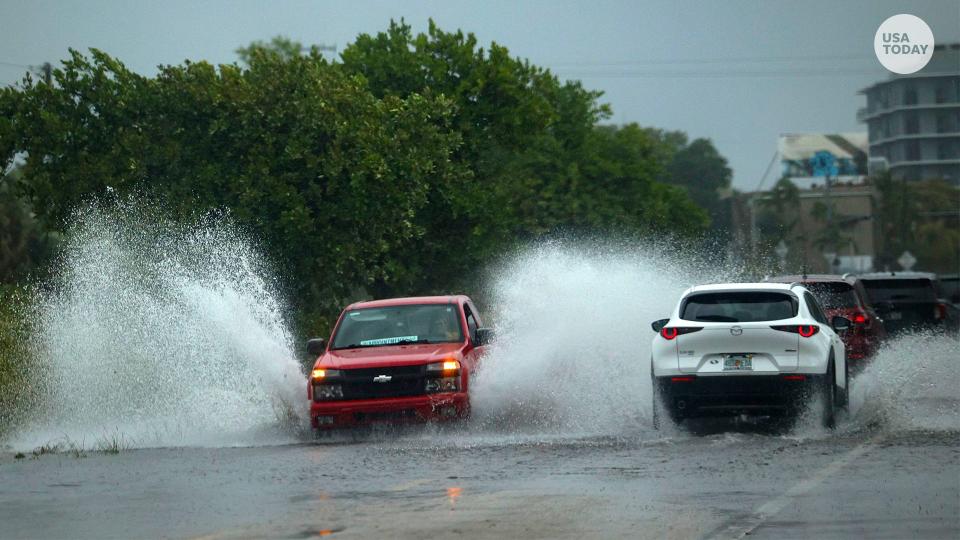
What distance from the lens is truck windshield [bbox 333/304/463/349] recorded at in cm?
1955

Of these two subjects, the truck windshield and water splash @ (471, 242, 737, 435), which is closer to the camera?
water splash @ (471, 242, 737, 435)

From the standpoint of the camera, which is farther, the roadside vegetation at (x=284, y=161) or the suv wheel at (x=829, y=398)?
the roadside vegetation at (x=284, y=161)

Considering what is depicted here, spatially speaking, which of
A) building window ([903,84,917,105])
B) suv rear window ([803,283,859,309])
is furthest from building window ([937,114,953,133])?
suv rear window ([803,283,859,309])

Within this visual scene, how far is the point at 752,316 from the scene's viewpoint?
57.1ft

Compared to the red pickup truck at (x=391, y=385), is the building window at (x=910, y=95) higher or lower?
higher

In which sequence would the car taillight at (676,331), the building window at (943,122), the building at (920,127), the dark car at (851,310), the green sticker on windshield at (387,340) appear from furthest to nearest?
the building window at (943,122) < the building at (920,127) < the dark car at (851,310) < the green sticker on windshield at (387,340) < the car taillight at (676,331)

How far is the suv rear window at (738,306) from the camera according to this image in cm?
1741

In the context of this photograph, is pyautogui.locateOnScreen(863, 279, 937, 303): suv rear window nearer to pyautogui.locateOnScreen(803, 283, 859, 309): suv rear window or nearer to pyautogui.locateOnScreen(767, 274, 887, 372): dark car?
pyautogui.locateOnScreen(767, 274, 887, 372): dark car

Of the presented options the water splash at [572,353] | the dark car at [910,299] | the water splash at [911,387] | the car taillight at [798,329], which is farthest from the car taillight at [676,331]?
the dark car at [910,299]

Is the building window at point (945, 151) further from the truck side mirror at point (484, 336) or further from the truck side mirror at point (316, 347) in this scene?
the truck side mirror at point (316, 347)

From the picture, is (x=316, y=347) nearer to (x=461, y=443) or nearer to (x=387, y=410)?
(x=387, y=410)

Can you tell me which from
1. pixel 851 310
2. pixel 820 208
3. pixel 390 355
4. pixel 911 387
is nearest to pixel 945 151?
pixel 820 208

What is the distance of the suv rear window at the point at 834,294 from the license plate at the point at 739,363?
258 inches

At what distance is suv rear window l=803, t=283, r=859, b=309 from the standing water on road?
7603mm
